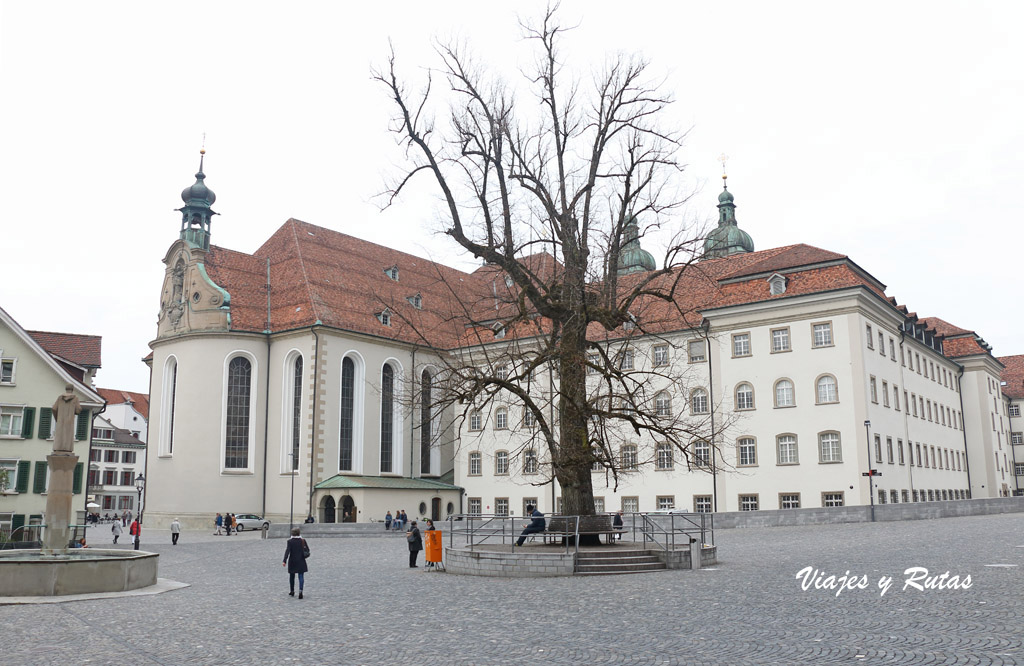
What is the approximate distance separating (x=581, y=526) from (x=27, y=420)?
2718cm

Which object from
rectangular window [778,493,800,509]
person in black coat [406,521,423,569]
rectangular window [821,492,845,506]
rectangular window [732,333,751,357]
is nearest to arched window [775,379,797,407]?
rectangular window [732,333,751,357]

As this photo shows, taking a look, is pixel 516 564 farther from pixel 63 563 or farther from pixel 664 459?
pixel 664 459

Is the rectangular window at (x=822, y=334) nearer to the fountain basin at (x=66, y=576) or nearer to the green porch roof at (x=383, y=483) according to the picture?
the green porch roof at (x=383, y=483)

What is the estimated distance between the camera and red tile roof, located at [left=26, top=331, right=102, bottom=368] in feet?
141

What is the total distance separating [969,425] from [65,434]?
58291mm

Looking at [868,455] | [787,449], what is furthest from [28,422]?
[868,455]

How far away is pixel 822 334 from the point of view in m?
42.3

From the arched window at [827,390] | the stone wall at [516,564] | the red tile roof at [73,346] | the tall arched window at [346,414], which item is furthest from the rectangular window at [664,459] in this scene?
the red tile roof at [73,346]

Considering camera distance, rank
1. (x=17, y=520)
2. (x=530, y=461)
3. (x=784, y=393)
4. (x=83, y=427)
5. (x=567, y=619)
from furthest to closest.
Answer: (x=784, y=393)
(x=530, y=461)
(x=83, y=427)
(x=17, y=520)
(x=567, y=619)

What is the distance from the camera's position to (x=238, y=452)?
158 feet

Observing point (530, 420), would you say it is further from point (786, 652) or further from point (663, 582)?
point (786, 652)

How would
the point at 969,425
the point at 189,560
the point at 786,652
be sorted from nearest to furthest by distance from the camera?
the point at 786,652 < the point at 189,560 < the point at 969,425

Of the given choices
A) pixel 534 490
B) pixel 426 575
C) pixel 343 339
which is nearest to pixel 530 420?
pixel 534 490

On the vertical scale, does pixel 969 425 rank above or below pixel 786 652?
above
